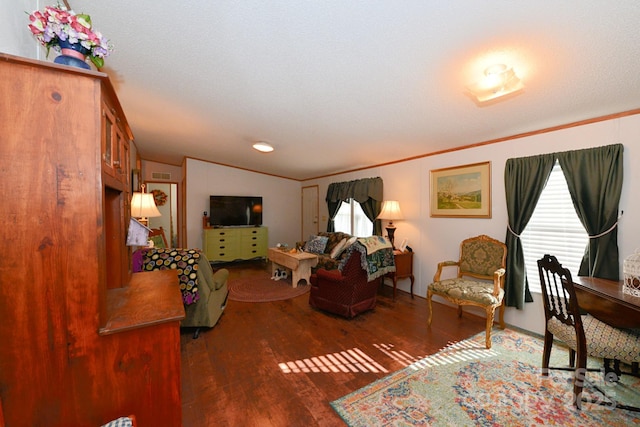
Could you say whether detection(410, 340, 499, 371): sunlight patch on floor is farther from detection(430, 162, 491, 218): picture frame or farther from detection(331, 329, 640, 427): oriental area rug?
detection(430, 162, 491, 218): picture frame

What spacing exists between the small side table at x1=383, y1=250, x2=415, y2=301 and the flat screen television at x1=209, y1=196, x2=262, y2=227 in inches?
151

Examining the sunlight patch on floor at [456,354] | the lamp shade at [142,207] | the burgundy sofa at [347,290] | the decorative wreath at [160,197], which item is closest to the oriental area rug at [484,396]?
the sunlight patch on floor at [456,354]

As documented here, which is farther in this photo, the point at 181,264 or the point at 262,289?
the point at 262,289

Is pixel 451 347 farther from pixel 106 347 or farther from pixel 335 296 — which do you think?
pixel 106 347

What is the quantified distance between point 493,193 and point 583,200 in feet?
2.60

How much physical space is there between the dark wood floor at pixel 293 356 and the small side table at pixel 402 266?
1.38ft

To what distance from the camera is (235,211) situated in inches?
239

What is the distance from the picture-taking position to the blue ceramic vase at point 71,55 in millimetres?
952

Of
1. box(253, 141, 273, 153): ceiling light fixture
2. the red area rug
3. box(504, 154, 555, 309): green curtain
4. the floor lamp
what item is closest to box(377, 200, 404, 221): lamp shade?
the floor lamp

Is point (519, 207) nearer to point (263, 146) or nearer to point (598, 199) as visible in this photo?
point (598, 199)

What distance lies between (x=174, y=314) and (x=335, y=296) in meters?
2.19

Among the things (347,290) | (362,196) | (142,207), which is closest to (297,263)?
(347,290)

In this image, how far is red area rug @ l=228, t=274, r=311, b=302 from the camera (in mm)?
3695

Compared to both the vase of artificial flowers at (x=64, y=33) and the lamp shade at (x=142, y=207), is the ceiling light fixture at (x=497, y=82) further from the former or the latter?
the lamp shade at (x=142, y=207)
